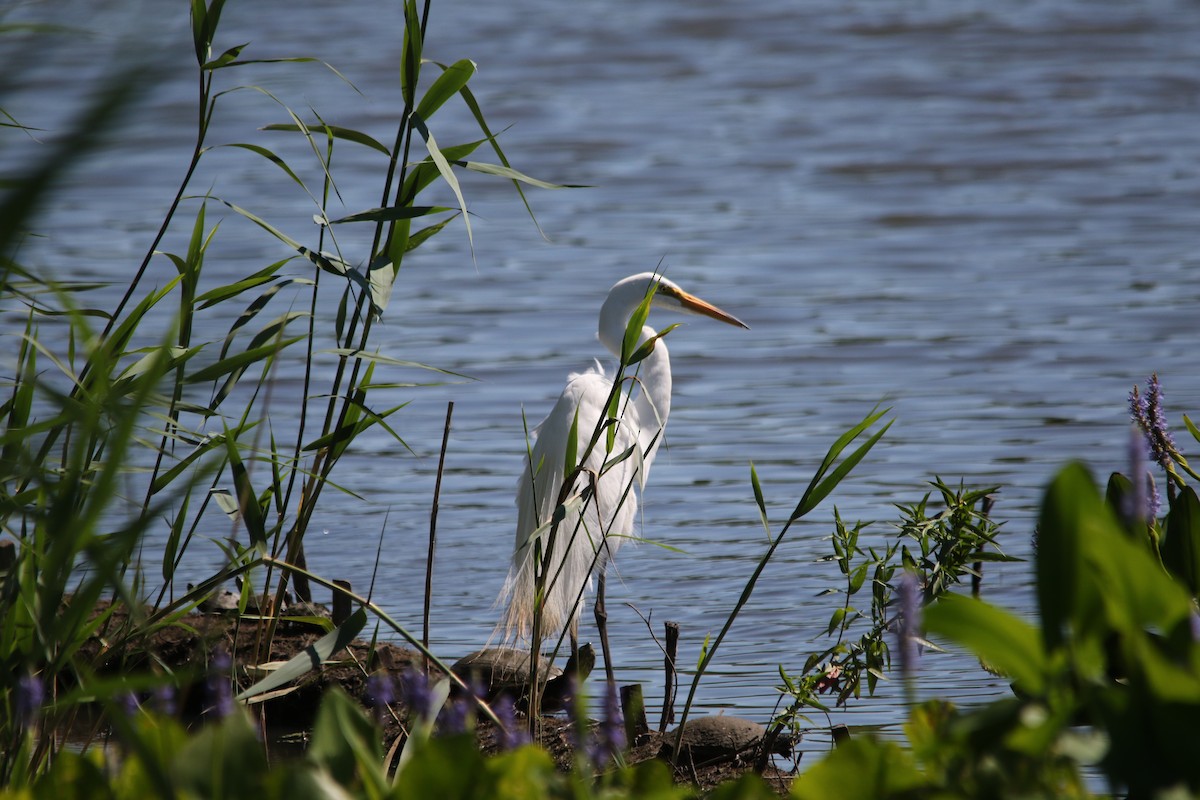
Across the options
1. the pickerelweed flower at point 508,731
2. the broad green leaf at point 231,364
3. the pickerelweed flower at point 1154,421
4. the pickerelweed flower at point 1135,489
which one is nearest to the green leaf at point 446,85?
the broad green leaf at point 231,364

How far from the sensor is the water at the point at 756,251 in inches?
179

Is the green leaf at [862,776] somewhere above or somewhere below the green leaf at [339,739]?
below

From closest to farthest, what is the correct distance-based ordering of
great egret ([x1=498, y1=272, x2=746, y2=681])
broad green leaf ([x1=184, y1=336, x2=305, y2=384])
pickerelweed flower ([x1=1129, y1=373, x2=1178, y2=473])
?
broad green leaf ([x1=184, y1=336, x2=305, y2=384]) < pickerelweed flower ([x1=1129, y1=373, x2=1178, y2=473]) < great egret ([x1=498, y1=272, x2=746, y2=681])

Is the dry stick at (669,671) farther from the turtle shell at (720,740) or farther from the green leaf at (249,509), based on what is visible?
the green leaf at (249,509)

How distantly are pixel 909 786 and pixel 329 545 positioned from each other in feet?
12.9

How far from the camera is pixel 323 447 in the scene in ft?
8.66

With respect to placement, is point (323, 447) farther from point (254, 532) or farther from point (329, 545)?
point (329, 545)

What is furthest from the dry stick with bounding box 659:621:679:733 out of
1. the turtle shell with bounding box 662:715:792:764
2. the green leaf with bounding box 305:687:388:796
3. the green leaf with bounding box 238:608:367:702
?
the green leaf with bounding box 305:687:388:796

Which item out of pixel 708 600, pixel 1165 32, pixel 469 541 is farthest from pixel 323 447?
pixel 1165 32

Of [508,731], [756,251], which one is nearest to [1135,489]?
[508,731]

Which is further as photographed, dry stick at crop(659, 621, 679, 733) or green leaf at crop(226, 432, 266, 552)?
dry stick at crop(659, 621, 679, 733)

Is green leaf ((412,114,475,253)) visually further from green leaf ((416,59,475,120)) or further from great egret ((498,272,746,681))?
great egret ((498,272,746,681))

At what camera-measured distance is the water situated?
4559 millimetres

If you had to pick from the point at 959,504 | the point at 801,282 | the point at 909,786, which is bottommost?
the point at 801,282
